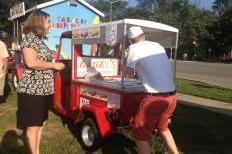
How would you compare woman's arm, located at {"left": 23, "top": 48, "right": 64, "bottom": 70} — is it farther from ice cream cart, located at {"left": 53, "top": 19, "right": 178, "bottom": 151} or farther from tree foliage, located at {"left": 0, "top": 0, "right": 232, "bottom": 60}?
tree foliage, located at {"left": 0, "top": 0, "right": 232, "bottom": 60}

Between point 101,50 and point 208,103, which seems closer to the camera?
point 101,50

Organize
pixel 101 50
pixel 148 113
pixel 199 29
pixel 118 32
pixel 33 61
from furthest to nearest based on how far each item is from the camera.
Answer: pixel 199 29
pixel 101 50
pixel 118 32
pixel 148 113
pixel 33 61

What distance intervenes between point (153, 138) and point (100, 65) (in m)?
1.82

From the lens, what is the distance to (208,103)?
1112 cm

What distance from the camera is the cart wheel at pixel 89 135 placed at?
6.12 meters

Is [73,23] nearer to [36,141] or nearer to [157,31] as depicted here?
[157,31]

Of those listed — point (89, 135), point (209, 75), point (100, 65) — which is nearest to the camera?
point (89, 135)

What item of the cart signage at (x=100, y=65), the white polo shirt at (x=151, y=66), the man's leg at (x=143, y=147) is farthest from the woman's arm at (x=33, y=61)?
the cart signage at (x=100, y=65)

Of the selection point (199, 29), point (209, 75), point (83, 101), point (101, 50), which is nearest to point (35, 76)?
point (83, 101)

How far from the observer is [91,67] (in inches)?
303

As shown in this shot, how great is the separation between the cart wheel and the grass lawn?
0.11 m

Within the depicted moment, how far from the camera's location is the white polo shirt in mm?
5016

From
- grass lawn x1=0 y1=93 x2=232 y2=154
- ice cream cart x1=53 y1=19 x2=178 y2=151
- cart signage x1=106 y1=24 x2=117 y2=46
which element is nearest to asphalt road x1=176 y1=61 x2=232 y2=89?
grass lawn x1=0 y1=93 x2=232 y2=154

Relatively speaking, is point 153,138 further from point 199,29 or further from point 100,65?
point 199,29
